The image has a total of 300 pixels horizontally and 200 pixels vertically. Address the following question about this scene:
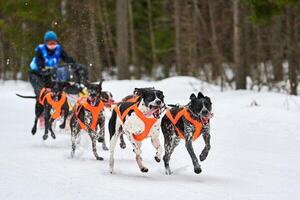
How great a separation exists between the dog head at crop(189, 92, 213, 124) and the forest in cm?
701

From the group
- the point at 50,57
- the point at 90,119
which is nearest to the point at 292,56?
the point at 50,57

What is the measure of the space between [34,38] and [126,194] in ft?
69.2

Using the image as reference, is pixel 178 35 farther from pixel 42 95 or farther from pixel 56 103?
pixel 56 103

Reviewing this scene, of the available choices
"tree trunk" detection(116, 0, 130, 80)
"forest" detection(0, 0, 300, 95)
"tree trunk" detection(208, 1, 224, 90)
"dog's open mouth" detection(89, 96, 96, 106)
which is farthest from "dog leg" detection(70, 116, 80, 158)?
"tree trunk" detection(116, 0, 130, 80)

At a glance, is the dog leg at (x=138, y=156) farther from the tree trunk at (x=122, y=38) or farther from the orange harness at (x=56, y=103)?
the tree trunk at (x=122, y=38)

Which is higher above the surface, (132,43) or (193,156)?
(132,43)

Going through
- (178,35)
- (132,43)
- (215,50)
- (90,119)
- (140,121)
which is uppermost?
(178,35)

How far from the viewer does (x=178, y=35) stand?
3169 centimetres

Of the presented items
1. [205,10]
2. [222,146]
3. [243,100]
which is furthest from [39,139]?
[205,10]

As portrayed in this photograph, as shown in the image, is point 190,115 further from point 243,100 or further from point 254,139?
point 243,100

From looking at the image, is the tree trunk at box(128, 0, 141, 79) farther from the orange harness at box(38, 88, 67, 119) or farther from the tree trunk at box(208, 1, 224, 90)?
the orange harness at box(38, 88, 67, 119)

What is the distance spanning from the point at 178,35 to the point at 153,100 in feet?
77.7

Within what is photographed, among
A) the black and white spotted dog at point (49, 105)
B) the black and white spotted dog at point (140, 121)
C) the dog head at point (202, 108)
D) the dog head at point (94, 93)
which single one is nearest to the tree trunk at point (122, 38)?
the black and white spotted dog at point (49, 105)

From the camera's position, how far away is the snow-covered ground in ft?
23.7
